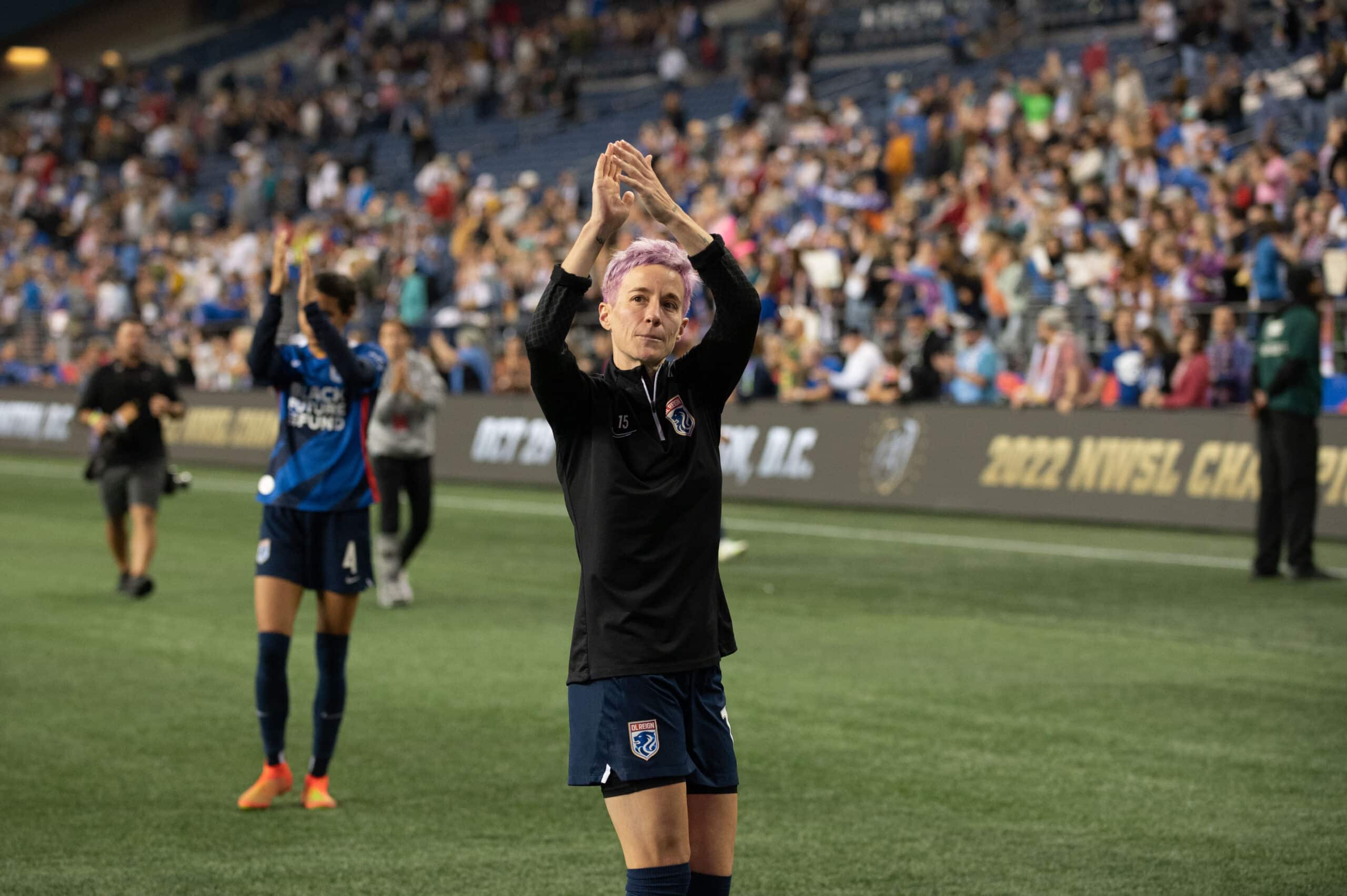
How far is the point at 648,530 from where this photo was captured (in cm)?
406

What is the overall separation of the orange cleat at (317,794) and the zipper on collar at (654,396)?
3.69 metres

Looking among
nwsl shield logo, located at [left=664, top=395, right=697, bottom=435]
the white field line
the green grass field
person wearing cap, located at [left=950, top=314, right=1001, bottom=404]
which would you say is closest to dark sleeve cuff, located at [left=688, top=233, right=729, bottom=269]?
nwsl shield logo, located at [left=664, top=395, right=697, bottom=435]

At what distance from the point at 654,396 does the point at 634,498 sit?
267 mm

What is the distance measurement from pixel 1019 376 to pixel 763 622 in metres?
9.02

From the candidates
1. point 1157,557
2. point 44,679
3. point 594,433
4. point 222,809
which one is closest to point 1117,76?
point 1157,557

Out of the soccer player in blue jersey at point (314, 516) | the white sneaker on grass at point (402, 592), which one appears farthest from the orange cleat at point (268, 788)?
Result: the white sneaker on grass at point (402, 592)

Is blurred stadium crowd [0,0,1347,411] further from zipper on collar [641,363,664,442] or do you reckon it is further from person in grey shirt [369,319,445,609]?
zipper on collar [641,363,664,442]

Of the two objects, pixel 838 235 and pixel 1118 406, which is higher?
pixel 838 235

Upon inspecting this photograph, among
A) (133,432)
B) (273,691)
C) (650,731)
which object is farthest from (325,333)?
(133,432)

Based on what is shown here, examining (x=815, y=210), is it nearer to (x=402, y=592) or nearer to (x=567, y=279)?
(x=402, y=592)

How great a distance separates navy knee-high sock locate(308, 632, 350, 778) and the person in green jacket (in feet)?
29.5

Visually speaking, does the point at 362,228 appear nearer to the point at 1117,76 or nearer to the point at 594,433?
the point at 1117,76

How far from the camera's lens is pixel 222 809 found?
707 centimetres

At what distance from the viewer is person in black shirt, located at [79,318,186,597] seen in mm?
13156
